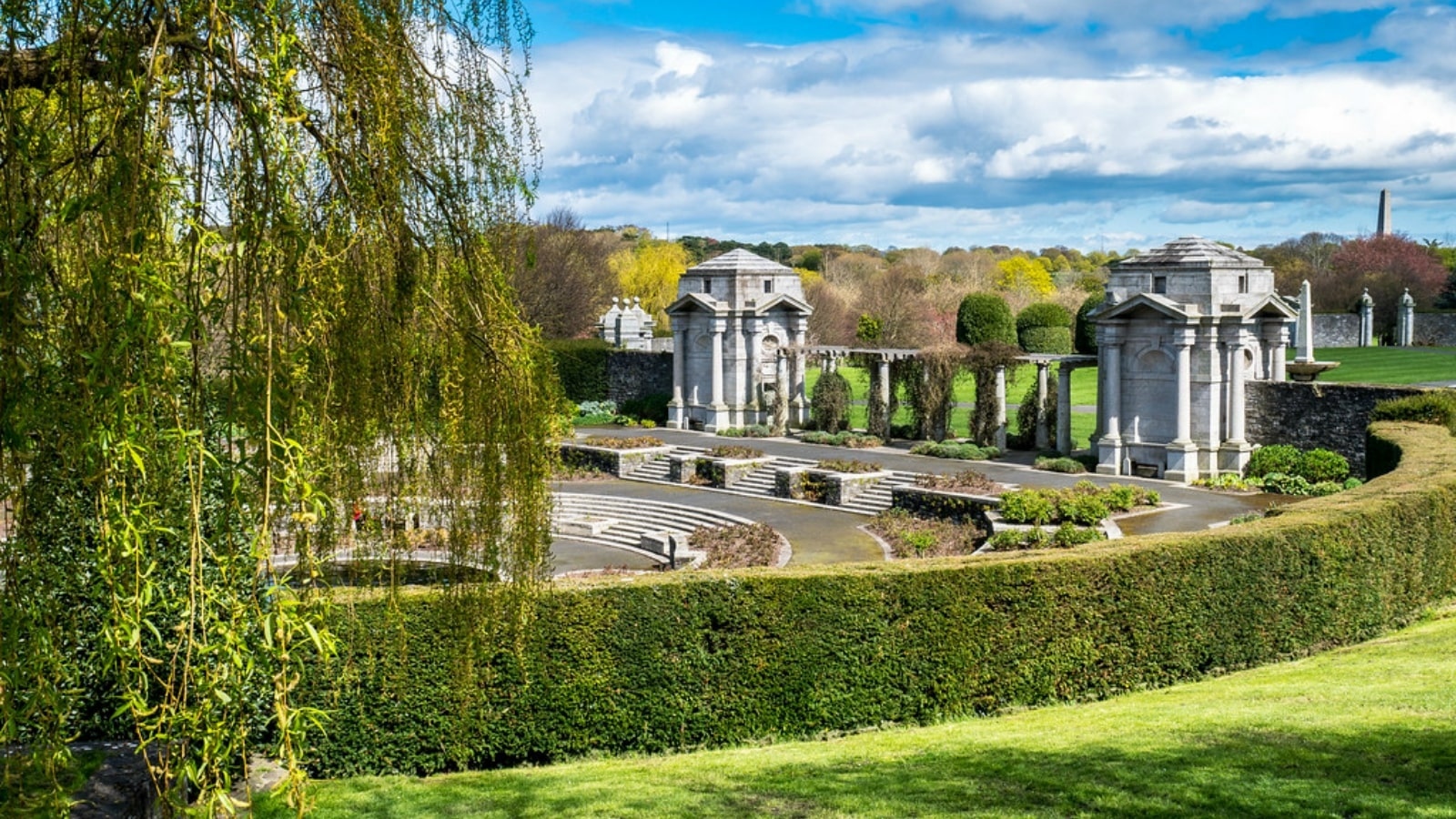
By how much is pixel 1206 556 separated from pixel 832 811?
7874 mm

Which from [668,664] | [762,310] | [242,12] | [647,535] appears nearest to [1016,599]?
[668,664]

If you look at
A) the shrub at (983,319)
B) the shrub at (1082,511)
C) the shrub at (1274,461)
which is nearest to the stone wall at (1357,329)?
the shrub at (983,319)

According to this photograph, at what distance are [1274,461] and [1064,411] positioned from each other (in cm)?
550

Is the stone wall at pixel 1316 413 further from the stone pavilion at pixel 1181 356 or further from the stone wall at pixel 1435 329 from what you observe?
the stone wall at pixel 1435 329

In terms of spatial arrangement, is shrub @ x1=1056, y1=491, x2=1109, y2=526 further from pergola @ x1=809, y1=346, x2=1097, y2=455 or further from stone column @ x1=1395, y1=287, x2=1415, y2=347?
stone column @ x1=1395, y1=287, x2=1415, y2=347

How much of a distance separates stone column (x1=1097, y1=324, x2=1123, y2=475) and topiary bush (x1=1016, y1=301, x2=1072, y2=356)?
73.4 ft

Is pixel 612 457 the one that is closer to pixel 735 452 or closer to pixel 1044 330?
pixel 735 452

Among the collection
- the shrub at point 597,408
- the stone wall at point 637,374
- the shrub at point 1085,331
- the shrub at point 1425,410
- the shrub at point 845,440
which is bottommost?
the shrub at point 845,440

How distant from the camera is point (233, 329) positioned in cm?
513

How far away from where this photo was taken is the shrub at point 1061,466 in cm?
3209

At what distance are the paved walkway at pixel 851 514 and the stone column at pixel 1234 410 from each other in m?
1.73

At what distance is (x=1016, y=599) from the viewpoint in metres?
14.7

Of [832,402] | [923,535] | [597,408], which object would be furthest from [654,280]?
[923,535]

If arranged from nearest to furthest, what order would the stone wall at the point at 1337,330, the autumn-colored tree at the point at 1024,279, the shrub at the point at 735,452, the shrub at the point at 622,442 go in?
1. the shrub at the point at 735,452
2. the shrub at the point at 622,442
3. the stone wall at the point at 1337,330
4. the autumn-colored tree at the point at 1024,279
